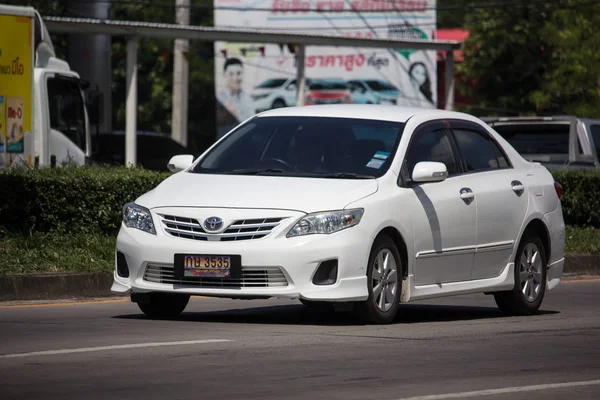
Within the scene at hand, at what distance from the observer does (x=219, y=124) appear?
50031mm

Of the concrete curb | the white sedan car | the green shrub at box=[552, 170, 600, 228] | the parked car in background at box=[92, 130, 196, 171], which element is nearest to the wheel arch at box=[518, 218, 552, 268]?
the white sedan car

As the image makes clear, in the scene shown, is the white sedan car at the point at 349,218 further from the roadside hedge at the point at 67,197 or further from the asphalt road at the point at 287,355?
the roadside hedge at the point at 67,197

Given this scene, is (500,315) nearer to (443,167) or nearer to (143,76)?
(443,167)

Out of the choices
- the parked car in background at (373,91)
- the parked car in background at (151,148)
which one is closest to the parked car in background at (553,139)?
the parked car in background at (151,148)

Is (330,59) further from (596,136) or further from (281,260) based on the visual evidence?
(281,260)

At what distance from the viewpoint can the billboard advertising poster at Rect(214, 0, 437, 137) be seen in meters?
48.1

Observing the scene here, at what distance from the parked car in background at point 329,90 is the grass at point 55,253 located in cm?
3424

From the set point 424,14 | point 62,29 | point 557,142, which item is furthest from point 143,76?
point 557,142

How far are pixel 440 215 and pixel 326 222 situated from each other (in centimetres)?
140

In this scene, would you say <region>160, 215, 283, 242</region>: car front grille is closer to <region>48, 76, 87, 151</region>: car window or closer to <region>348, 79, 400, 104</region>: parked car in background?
<region>48, 76, 87, 151</region>: car window

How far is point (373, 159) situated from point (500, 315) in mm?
2138

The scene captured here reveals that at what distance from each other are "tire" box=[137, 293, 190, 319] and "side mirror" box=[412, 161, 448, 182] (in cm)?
191

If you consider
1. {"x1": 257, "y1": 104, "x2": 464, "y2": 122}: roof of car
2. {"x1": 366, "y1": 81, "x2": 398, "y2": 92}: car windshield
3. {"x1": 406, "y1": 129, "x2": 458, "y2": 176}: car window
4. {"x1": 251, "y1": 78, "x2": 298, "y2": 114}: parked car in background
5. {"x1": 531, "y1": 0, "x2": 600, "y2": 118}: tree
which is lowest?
{"x1": 251, "y1": 78, "x2": 298, "y2": 114}: parked car in background

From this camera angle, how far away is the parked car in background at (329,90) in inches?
1938
